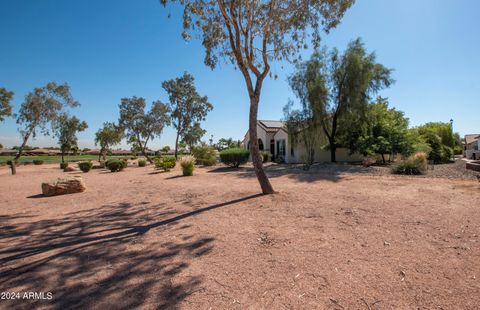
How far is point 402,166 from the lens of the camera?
12805 mm

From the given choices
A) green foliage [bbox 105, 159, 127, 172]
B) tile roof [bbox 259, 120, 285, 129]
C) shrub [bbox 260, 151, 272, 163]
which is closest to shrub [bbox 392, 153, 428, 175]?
shrub [bbox 260, 151, 272, 163]

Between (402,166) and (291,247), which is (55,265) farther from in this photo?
(402,166)

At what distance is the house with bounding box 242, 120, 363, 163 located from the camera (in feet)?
73.1

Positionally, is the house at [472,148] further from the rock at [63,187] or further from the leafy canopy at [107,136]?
the leafy canopy at [107,136]

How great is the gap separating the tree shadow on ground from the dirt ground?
0.02 meters

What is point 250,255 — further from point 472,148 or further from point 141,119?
point 472,148

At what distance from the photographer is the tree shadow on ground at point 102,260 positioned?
2568 mm

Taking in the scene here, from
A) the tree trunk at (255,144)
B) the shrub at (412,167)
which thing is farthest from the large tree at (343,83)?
the tree trunk at (255,144)

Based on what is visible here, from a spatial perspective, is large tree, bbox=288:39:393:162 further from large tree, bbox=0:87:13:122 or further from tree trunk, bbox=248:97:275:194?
large tree, bbox=0:87:13:122

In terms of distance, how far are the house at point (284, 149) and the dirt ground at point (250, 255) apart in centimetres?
1544

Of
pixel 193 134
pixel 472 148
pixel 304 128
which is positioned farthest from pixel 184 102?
pixel 472 148

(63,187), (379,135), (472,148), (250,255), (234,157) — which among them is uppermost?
(379,135)

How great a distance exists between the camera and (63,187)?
9.12 meters

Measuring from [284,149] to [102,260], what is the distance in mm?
21465
